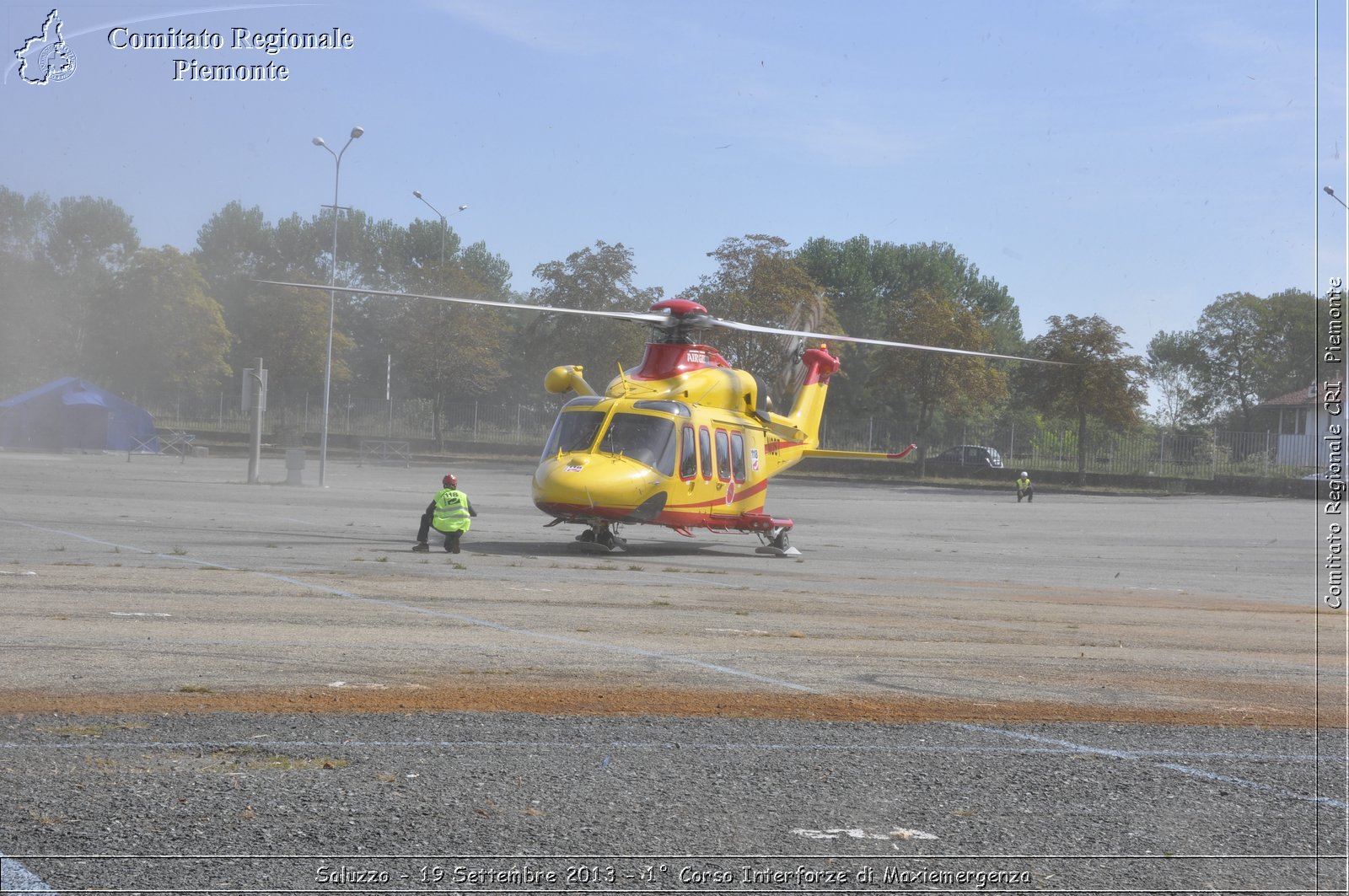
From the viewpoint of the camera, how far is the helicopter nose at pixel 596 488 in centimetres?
1845

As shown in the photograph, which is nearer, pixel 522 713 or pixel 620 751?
pixel 620 751

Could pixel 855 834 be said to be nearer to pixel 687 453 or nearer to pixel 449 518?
pixel 449 518

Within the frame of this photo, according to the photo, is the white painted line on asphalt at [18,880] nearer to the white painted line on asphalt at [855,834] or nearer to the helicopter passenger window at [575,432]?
the white painted line on asphalt at [855,834]

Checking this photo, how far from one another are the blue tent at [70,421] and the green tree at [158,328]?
805 centimetres

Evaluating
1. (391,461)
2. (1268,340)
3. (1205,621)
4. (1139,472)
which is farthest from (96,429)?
(1268,340)

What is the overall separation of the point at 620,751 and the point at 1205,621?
30.8 feet

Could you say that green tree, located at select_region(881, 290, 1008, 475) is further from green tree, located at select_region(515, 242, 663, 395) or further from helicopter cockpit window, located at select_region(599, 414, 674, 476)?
helicopter cockpit window, located at select_region(599, 414, 674, 476)

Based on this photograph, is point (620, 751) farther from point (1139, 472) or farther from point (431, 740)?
point (1139, 472)

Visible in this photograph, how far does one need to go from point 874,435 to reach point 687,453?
43.9 metres

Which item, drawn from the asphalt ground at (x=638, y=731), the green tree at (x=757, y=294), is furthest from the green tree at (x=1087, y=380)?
the asphalt ground at (x=638, y=731)

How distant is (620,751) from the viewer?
20.8 ft

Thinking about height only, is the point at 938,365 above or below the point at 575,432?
above

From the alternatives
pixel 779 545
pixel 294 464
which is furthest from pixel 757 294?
pixel 779 545

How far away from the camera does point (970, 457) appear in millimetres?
63531
